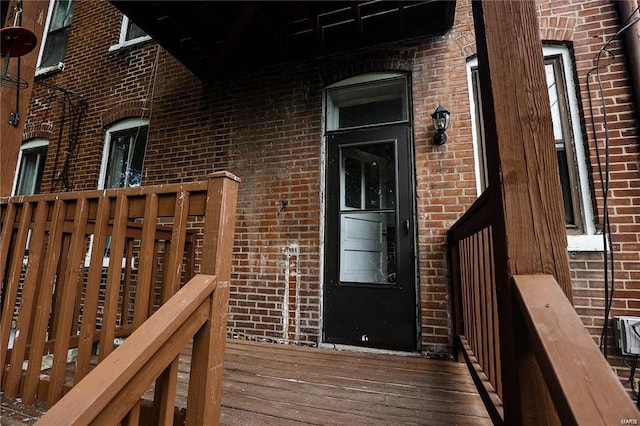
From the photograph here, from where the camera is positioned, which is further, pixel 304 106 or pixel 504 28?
pixel 304 106

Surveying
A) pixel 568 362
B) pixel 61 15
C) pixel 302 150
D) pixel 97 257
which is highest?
pixel 61 15

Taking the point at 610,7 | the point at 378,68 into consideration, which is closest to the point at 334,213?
the point at 378,68

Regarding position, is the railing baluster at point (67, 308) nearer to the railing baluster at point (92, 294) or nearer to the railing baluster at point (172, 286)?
the railing baluster at point (92, 294)

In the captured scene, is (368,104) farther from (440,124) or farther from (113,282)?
(113,282)

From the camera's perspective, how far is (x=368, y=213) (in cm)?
291

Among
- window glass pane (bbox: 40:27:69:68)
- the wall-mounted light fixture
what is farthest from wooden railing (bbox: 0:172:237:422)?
window glass pane (bbox: 40:27:69:68)

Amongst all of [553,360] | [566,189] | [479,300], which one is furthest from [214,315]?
[566,189]

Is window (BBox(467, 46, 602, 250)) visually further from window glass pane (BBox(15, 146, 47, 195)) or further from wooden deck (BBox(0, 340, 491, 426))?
window glass pane (BBox(15, 146, 47, 195))

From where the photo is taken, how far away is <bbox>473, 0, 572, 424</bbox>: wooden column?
33.4 inches

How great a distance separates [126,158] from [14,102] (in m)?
1.92

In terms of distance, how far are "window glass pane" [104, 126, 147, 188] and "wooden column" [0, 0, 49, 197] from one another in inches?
65.9

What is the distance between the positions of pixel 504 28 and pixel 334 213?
2.12m

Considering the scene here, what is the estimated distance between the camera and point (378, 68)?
300 cm

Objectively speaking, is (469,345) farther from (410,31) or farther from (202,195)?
(410,31)
